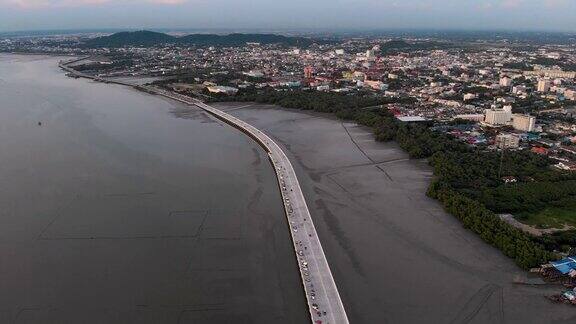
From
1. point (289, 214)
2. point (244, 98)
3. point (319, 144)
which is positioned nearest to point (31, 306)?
point (289, 214)

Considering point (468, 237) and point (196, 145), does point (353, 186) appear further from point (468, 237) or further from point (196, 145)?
point (196, 145)

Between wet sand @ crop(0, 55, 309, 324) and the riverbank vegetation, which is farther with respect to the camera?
the riverbank vegetation

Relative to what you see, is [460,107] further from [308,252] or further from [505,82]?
[308,252]

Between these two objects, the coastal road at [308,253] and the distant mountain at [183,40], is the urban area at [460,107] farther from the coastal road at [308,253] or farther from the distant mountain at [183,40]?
the distant mountain at [183,40]

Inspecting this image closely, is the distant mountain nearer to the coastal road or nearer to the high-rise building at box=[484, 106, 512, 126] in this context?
the high-rise building at box=[484, 106, 512, 126]

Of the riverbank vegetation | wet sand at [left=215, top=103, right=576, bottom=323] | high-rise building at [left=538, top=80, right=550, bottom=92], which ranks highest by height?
high-rise building at [left=538, top=80, right=550, bottom=92]

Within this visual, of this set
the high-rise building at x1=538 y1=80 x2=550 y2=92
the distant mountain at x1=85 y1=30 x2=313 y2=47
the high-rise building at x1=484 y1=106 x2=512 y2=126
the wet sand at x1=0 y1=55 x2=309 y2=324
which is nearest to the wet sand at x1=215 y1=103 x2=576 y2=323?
the wet sand at x1=0 y1=55 x2=309 y2=324

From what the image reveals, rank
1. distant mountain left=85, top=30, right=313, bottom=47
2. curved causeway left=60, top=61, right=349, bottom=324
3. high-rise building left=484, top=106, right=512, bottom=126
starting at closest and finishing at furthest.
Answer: curved causeway left=60, top=61, right=349, bottom=324 < high-rise building left=484, top=106, right=512, bottom=126 < distant mountain left=85, top=30, right=313, bottom=47

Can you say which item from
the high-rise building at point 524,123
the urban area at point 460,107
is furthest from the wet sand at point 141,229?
the high-rise building at point 524,123
